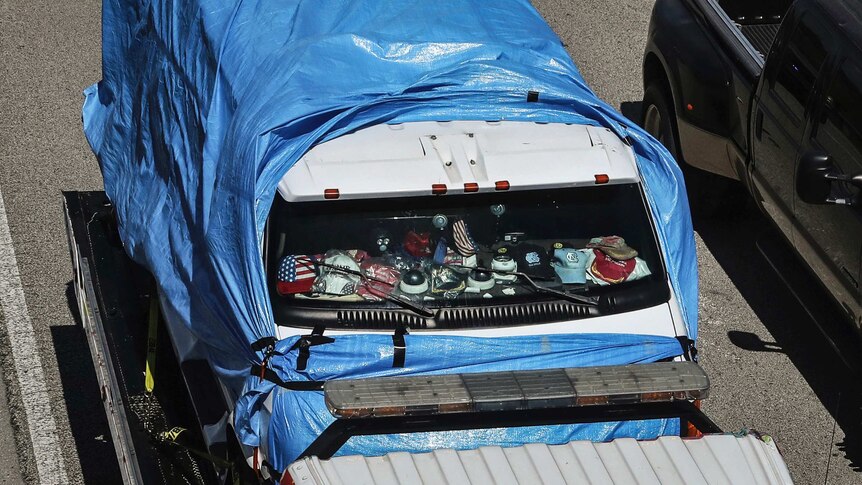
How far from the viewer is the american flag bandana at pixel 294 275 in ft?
16.3

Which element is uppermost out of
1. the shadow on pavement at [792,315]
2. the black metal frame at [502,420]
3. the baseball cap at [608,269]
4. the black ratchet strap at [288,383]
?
the baseball cap at [608,269]

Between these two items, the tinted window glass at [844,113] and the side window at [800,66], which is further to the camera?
the side window at [800,66]

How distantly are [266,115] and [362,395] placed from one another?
1582 mm

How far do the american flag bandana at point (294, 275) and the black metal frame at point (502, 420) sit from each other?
74 cm

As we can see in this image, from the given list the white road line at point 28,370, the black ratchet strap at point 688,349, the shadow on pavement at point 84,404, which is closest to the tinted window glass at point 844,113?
the black ratchet strap at point 688,349

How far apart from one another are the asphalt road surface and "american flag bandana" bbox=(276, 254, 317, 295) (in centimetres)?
194

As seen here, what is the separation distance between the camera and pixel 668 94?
340 inches

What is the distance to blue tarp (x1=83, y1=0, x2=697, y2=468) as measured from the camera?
513cm

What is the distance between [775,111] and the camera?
24.0ft

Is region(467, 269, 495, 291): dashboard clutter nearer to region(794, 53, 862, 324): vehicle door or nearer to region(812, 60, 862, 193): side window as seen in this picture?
region(794, 53, 862, 324): vehicle door

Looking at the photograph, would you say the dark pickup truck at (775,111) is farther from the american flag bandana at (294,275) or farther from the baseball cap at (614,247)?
the american flag bandana at (294,275)

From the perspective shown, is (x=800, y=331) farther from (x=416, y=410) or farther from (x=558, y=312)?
(x=416, y=410)

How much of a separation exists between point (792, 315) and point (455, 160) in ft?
11.8

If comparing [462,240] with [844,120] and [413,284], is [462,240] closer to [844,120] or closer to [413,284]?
[413,284]
